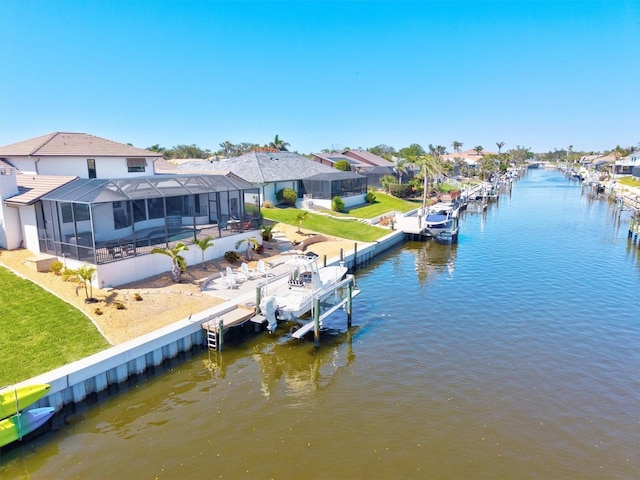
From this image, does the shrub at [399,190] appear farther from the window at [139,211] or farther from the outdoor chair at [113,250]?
the outdoor chair at [113,250]

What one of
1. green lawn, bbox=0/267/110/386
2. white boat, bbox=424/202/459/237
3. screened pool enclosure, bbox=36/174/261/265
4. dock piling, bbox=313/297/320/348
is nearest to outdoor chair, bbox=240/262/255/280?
screened pool enclosure, bbox=36/174/261/265

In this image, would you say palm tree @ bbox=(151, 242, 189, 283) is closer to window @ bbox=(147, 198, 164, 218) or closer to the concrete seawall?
the concrete seawall

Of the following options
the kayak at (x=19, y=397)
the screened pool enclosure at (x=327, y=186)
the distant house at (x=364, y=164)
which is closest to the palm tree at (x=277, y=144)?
the distant house at (x=364, y=164)

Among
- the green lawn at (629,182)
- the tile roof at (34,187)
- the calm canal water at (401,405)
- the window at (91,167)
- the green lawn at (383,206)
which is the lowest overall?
the calm canal water at (401,405)

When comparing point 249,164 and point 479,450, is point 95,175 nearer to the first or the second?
point 249,164

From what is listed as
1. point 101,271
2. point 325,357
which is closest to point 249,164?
point 101,271
